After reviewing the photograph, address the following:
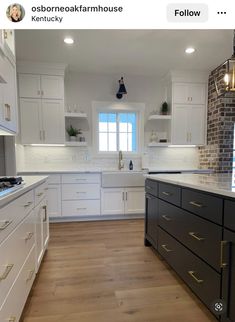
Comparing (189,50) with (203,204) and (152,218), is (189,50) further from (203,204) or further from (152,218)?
(203,204)

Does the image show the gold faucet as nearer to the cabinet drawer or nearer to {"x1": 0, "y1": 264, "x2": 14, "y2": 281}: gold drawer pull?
the cabinet drawer

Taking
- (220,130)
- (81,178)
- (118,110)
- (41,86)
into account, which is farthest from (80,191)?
(220,130)

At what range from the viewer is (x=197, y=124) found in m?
4.27

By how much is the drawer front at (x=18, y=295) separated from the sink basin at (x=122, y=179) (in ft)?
6.83

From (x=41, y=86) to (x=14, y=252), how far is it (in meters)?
3.17

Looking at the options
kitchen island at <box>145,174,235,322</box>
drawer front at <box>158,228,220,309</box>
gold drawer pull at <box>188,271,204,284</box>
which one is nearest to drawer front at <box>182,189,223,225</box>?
kitchen island at <box>145,174,235,322</box>

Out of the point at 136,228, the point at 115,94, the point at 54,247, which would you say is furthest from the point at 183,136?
the point at 54,247

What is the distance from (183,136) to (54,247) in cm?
300

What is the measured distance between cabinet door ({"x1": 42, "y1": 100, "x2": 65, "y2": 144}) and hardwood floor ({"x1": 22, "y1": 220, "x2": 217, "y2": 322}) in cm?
180

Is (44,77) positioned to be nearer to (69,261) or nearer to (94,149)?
(94,149)

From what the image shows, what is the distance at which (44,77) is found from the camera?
3764 millimetres

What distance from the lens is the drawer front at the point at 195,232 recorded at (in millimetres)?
1369

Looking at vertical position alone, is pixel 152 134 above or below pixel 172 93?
below

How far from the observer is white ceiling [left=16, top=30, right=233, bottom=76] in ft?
9.16
